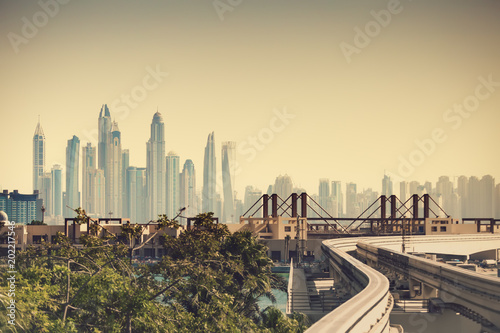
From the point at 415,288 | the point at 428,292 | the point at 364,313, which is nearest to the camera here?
the point at 364,313

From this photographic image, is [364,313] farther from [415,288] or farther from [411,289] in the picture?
[415,288]

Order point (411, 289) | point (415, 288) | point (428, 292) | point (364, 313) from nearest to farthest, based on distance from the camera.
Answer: point (364, 313) → point (428, 292) → point (411, 289) → point (415, 288)

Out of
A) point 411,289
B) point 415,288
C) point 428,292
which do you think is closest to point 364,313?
point 428,292

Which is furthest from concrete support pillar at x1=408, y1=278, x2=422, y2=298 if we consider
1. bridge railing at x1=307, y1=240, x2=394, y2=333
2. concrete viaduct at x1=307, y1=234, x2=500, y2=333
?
bridge railing at x1=307, y1=240, x2=394, y2=333

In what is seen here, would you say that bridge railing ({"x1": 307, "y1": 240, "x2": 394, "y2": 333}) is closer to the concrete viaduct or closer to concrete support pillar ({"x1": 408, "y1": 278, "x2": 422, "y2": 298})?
the concrete viaduct

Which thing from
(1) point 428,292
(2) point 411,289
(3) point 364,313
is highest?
(3) point 364,313

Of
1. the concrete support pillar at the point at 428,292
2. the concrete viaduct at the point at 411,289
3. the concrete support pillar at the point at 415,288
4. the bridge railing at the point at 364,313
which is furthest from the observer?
the concrete support pillar at the point at 415,288

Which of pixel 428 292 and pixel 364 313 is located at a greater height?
pixel 364 313

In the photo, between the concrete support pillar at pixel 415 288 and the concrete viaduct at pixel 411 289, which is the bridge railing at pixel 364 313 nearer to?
the concrete viaduct at pixel 411 289

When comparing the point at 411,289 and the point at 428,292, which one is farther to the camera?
the point at 411,289

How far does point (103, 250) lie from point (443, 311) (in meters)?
29.3

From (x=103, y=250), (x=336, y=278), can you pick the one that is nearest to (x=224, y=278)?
(x=103, y=250)

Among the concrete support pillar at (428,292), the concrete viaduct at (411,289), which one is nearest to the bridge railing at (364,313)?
the concrete viaduct at (411,289)

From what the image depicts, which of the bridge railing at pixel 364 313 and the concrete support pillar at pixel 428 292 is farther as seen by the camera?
the concrete support pillar at pixel 428 292
